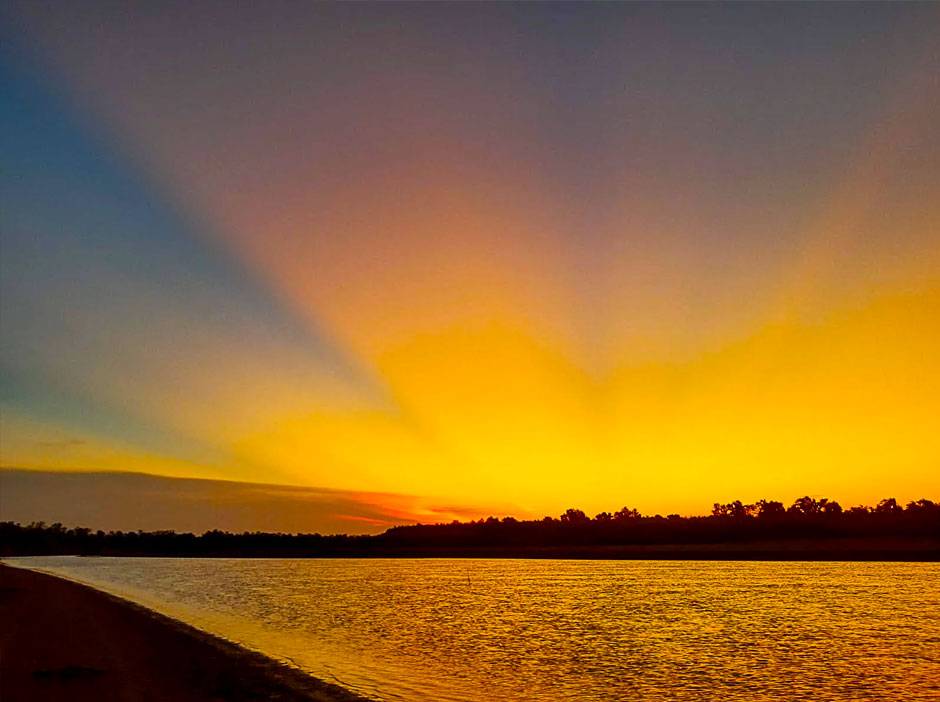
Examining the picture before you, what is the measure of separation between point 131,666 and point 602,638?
21122 mm

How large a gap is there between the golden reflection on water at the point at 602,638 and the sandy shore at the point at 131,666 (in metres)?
2.20

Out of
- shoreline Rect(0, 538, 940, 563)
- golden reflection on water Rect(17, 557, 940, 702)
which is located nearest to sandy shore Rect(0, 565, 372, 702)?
golden reflection on water Rect(17, 557, 940, 702)

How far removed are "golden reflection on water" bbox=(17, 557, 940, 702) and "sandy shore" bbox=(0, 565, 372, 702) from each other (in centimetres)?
220

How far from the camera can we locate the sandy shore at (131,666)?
2078cm

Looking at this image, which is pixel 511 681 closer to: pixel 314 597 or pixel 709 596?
pixel 709 596

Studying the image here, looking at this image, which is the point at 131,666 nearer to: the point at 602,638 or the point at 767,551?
the point at 602,638

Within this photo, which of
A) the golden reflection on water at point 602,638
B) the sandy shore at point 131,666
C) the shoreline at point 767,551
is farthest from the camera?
the shoreline at point 767,551

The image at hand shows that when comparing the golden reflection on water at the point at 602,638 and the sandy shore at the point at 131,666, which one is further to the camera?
the golden reflection on water at the point at 602,638

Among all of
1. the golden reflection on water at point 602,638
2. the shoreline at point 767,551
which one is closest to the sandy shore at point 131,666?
the golden reflection on water at point 602,638

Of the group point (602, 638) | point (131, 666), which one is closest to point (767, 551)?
point (602, 638)

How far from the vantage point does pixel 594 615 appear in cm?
4734

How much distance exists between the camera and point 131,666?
25.1 metres

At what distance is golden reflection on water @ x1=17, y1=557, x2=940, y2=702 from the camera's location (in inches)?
976

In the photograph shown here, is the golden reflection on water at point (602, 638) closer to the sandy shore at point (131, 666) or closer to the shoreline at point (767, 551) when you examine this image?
the sandy shore at point (131, 666)
